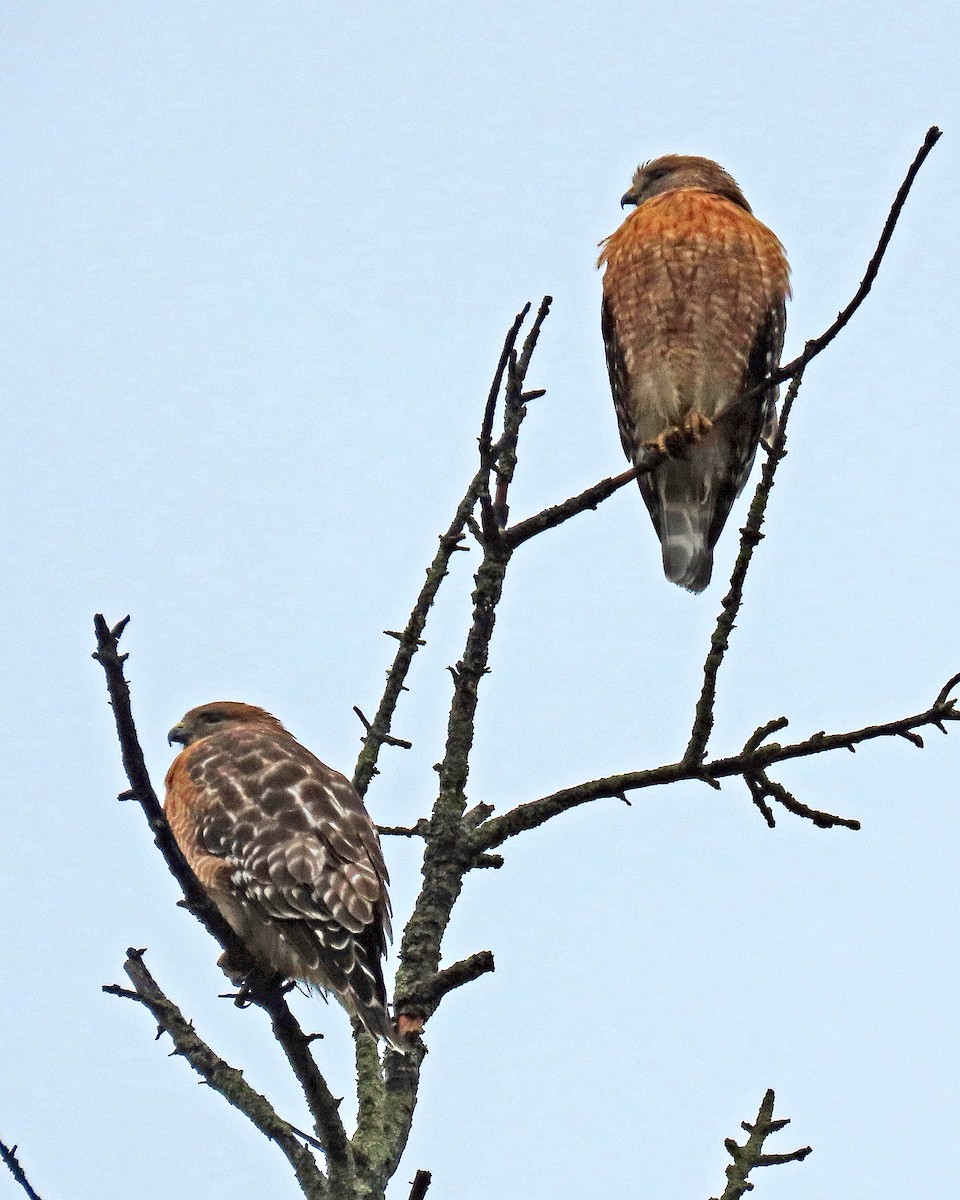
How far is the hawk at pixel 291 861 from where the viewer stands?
411 centimetres

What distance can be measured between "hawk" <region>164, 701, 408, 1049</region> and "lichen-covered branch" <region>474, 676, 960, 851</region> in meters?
0.56

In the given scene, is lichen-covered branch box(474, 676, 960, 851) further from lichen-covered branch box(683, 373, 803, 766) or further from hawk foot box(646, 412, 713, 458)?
hawk foot box(646, 412, 713, 458)

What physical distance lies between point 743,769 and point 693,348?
2.76m

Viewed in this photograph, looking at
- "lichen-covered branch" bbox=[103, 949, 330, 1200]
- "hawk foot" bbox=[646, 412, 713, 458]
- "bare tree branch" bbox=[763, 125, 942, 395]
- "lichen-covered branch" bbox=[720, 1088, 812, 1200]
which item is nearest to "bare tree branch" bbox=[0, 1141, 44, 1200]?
"lichen-covered branch" bbox=[103, 949, 330, 1200]

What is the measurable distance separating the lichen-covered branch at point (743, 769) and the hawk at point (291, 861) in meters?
0.56

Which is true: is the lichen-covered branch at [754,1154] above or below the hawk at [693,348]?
below

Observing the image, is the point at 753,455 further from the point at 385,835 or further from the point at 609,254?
the point at 385,835

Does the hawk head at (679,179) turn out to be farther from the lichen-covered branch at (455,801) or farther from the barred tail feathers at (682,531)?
the lichen-covered branch at (455,801)

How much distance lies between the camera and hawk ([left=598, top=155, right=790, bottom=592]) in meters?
6.12

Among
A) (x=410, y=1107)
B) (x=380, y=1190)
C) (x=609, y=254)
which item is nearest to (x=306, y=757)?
(x=410, y=1107)

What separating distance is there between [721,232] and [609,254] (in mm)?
509

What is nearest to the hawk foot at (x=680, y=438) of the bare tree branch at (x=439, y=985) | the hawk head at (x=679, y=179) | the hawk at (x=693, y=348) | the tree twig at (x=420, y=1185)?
the hawk at (x=693, y=348)

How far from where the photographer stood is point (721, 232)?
6.32 m

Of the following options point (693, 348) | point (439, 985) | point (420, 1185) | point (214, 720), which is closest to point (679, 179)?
point (693, 348)
